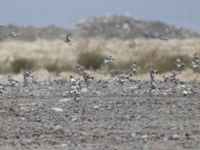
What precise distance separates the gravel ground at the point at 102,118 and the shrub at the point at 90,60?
8.76 meters

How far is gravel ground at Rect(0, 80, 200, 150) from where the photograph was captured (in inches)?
280

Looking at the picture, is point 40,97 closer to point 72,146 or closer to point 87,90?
point 87,90

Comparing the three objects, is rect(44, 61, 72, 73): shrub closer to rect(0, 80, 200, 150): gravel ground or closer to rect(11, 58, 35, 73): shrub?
rect(11, 58, 35, 73): shrub

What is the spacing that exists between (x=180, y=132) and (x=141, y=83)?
4.22 meters

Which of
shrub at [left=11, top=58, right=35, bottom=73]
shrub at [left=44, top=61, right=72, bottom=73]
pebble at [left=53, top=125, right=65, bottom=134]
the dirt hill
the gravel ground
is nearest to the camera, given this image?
the gravel ground

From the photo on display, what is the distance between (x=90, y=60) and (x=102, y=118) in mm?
12010

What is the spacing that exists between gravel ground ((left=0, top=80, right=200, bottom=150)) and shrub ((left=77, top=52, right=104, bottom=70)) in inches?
345

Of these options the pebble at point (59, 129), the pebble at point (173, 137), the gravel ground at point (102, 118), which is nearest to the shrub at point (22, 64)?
the gravel ground at point (102, 118)

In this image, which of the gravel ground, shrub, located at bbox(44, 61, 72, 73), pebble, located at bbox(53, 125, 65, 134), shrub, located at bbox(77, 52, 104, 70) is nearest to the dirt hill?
shrub, located at bbox(77, 52, 104, 70)

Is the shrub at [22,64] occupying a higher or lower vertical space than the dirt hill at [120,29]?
lower

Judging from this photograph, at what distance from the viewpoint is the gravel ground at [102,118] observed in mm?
7118

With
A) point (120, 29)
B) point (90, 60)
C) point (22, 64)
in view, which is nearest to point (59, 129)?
point (90, 60)

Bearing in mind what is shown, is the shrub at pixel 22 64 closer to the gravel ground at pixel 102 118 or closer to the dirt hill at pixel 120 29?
the gravel ground at pixel 102 118

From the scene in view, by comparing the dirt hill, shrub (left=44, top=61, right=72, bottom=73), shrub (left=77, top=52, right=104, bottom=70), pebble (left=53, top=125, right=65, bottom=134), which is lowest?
pebble (left=53, top=125, right=65, bottom=134)
